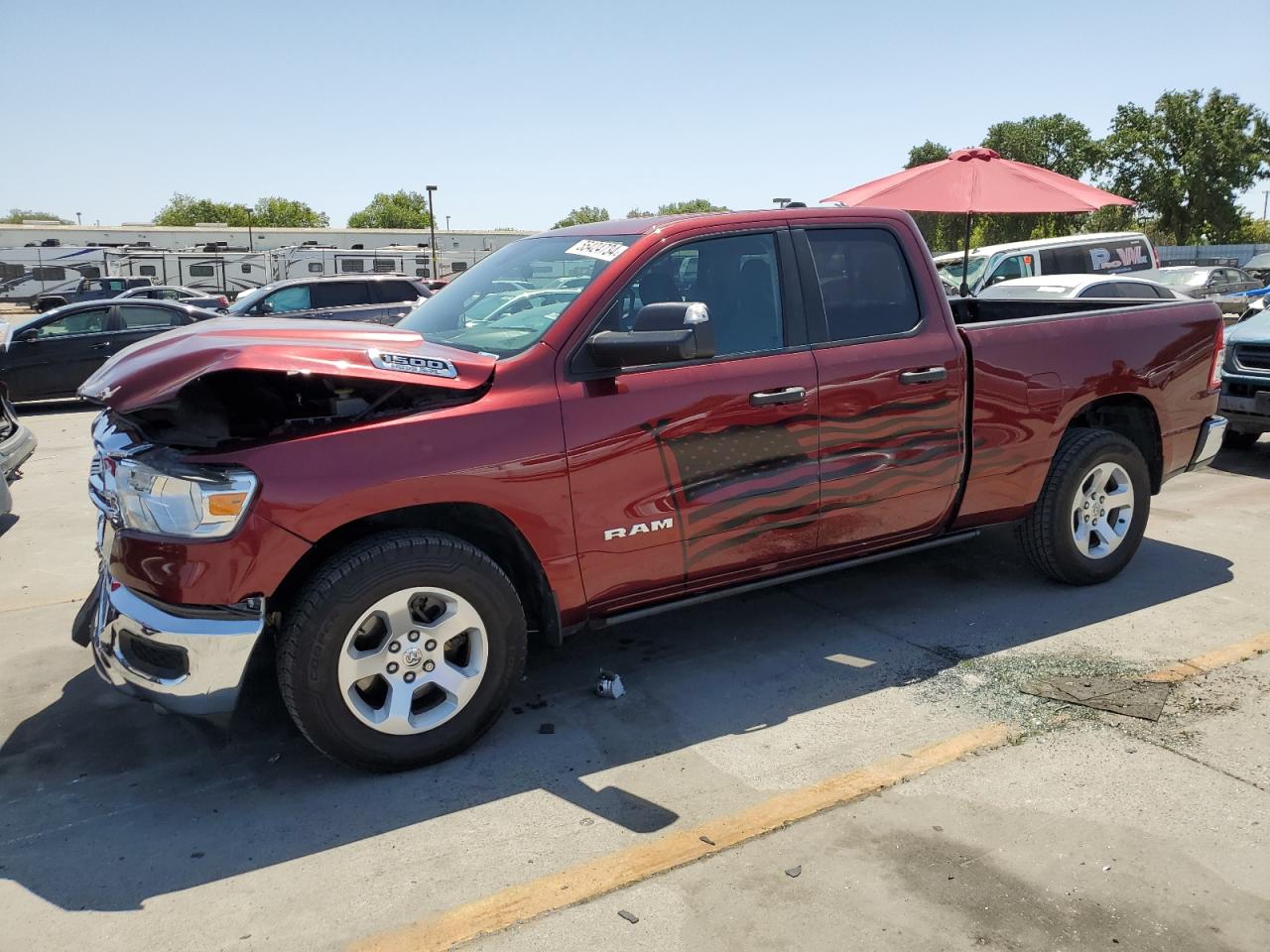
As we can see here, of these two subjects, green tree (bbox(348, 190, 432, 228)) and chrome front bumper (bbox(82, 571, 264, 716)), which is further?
green tree (bbox(348, 190, 432, 228))

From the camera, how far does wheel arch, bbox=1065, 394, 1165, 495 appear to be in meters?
5.27

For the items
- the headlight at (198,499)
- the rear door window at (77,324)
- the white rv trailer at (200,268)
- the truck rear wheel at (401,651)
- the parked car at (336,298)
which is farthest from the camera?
the white rv trailer at (200,268)

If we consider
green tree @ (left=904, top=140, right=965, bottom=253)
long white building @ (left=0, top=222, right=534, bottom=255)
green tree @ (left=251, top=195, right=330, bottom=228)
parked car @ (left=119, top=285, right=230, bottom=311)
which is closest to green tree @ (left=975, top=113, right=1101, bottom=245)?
green tree @ (left=904, top=140, right=965, bottom=253)

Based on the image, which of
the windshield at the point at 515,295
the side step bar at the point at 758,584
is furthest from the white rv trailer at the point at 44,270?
the side step bar at the point at 758,584

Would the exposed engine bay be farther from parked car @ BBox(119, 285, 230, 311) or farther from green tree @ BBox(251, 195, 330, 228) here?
green tree @ BBox(251, 195, 330, 228)

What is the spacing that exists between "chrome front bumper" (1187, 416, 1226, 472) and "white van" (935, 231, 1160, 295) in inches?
388

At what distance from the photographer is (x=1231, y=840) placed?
2.99 m

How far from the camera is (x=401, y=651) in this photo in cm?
335

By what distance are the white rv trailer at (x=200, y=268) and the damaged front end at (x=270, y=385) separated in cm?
3205

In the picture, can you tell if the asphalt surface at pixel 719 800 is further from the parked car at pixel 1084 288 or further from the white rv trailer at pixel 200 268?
the white rv trailer at pixel 200 268

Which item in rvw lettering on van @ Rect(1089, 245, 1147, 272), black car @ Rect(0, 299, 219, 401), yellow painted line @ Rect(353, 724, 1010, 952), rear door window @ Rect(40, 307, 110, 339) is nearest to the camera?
yellow painted line @ Rect(353, 724, 1010, 952)

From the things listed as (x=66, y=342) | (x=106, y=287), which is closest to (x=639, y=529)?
(x=66, y=342)

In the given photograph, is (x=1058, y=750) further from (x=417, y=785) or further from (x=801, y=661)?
(x=417, y=785)

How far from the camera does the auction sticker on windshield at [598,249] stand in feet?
12.9
